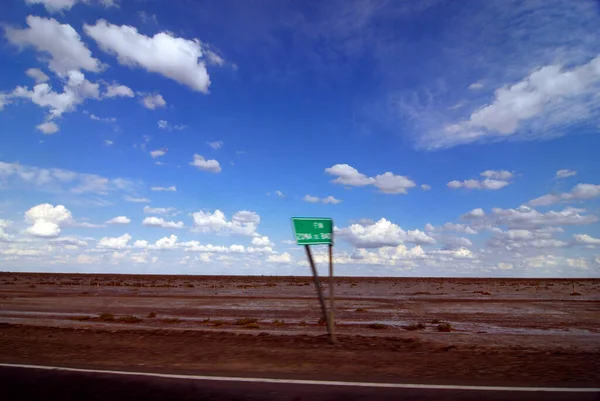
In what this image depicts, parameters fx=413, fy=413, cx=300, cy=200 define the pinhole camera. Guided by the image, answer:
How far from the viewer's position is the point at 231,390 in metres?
7.10

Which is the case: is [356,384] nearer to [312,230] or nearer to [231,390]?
[231,390]

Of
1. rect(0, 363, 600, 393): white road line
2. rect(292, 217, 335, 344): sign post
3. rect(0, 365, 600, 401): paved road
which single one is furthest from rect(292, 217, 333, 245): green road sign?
rect(0, 365, 600, 401): paved road

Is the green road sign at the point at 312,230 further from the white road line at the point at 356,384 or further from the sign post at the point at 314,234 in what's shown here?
the white road line at the point at 356,384

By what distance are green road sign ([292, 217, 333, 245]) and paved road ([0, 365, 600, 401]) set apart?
427 cm

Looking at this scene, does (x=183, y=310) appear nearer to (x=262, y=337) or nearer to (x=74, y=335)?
(x=74, y=335)

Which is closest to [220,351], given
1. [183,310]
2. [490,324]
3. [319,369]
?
[319,369]

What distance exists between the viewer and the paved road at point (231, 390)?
6.64 meters

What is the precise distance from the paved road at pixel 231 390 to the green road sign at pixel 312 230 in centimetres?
427

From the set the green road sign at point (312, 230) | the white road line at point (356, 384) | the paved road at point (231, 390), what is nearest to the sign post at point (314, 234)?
the green road sign at point (312, 230)

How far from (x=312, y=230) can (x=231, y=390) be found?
518 cm

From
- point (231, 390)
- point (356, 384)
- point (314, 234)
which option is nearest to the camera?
point (231, 390)

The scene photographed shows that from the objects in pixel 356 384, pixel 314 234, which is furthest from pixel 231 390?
pixel 314 234

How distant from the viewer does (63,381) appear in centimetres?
777

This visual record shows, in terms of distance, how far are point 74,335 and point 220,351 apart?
6908 millimetres
